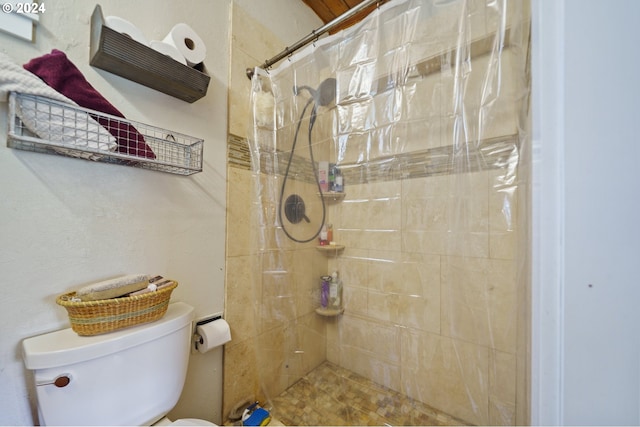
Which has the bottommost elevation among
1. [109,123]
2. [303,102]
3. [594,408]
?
[594,408]

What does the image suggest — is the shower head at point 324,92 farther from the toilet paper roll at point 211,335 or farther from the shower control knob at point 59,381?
the shower control knob at point 59,381

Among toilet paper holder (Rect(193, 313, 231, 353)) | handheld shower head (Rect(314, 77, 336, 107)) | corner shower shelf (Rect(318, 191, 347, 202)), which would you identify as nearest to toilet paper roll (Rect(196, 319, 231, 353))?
toilet paper holder (Rect(193, 313, 231, 353))

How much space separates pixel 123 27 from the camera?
75cm

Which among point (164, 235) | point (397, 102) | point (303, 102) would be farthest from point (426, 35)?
point (164, 235)

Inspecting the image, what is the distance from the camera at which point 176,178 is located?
96 centimetres

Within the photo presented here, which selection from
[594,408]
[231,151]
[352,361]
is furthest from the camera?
[352,361]

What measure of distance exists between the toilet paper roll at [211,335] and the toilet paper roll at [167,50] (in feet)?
3.54

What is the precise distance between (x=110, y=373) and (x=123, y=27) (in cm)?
106

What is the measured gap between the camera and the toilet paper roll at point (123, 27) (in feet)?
2.39

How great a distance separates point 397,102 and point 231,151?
0.81 m

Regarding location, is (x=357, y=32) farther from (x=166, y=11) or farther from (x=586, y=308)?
A: (x=586, y=308)

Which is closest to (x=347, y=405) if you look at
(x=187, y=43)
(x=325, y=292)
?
(x=325, y=292)

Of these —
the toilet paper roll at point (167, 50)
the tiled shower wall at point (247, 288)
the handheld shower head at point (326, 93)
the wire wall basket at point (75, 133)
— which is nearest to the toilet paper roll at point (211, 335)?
the tiled shower wall at point (247, 288)

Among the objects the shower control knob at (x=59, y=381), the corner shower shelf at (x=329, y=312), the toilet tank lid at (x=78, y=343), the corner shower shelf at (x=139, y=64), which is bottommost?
the corner shower shelf at (x=329, y=312)
